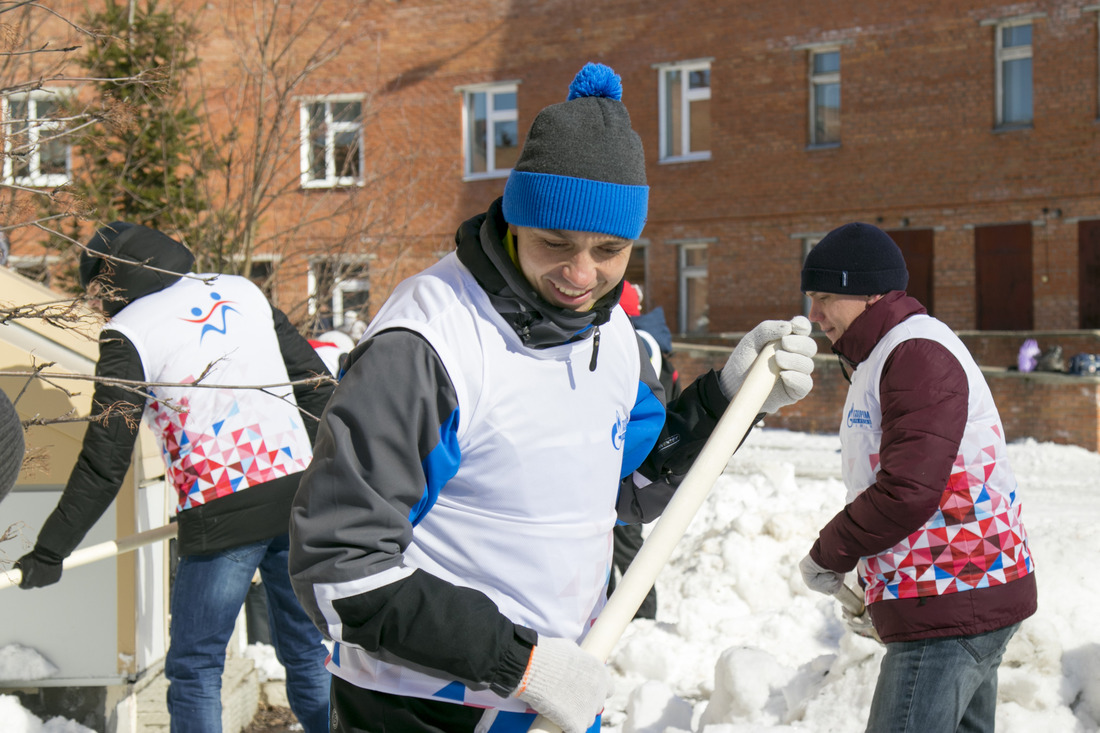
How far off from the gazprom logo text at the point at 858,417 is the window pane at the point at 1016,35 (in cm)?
1691

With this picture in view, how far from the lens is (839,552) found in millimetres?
2855

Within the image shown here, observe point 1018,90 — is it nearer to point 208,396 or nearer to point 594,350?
point 208,396

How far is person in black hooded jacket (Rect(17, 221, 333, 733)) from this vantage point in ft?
11.1

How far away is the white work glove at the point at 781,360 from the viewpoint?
2.33m

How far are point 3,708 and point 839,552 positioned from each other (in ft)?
10.1

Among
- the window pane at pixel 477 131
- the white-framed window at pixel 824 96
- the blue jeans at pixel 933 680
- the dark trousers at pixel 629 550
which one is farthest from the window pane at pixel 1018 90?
Result: the blue jeans at pixel 933 680

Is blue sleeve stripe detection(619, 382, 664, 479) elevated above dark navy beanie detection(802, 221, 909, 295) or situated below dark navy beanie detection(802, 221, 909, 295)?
below

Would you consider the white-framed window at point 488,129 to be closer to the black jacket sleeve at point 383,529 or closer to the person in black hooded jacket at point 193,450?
the person in black hooded jacket at point 193,450

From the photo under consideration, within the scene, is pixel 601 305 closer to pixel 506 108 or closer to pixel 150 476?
pixel 150 476

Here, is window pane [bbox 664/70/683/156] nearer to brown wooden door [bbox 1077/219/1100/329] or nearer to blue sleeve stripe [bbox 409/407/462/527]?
brown wooden door [bbox 1077/219/1100/329]

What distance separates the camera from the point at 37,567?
3.43 m

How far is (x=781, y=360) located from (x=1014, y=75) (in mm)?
17522

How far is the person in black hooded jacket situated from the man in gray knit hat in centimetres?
154

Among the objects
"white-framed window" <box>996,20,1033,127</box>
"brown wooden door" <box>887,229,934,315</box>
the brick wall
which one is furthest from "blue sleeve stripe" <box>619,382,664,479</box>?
"white-framed window" <box>996,20,1033,127</box>
